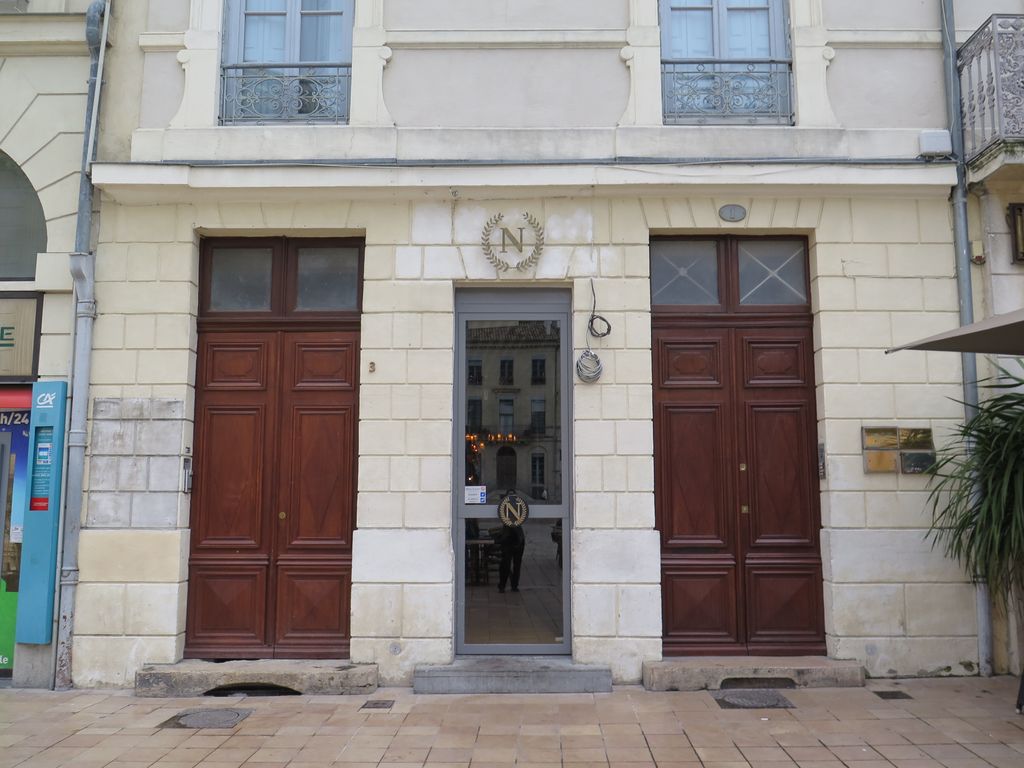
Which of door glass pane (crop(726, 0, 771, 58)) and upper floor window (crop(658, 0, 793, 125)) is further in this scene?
door glass pane (crop(726, 0, 771, 58))

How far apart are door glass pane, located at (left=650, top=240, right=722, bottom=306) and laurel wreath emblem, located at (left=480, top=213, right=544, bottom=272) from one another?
1104 millimetres

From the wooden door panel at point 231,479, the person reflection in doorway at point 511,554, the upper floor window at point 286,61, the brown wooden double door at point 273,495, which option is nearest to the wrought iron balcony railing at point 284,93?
the upper floor window at point 286,61

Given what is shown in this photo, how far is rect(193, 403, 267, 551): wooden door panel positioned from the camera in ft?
23.9

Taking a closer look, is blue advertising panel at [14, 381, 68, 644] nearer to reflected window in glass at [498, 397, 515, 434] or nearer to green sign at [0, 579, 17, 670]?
green sign at [0, 579, 17, 670]

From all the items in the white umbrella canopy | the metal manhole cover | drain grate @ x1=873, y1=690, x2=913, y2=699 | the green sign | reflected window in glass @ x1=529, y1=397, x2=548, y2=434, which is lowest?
the metal manhole cover

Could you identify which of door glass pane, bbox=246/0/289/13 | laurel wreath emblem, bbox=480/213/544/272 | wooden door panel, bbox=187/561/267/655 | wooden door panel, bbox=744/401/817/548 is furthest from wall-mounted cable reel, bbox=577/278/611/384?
door glass pane, bbox=246/0/289/13

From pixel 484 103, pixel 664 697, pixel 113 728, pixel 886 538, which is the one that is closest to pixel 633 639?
pixel 664 697

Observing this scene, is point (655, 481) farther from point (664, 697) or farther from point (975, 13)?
point (975, 13)

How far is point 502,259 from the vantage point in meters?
7.26

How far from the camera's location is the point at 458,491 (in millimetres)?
7223

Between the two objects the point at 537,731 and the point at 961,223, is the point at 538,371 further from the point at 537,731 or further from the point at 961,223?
the point at 961,223

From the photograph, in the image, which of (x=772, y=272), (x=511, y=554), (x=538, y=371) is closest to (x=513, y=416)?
(x=538, y=371)

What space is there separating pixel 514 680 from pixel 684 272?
3917 mm

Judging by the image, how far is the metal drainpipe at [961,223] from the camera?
A: 6944mm
